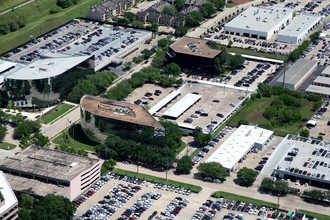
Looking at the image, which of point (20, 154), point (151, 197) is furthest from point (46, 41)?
point (151, 197)

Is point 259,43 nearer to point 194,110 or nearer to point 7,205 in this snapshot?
point 194,110

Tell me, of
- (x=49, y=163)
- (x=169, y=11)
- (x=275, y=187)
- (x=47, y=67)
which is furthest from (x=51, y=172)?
(x=169, y=11)

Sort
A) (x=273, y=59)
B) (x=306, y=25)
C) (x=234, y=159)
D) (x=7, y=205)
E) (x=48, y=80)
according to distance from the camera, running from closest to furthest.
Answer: (x=7, y=205)
(x=234, y=159)
(x=48, y=80)
(x=273, y=59)
(x=306, y=25)

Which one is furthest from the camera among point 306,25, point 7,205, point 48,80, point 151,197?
point 306,25

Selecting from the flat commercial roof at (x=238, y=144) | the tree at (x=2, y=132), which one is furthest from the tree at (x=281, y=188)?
the tree at (x=2, y=132)

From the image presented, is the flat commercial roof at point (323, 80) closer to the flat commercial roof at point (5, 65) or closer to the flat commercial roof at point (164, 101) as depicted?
the flat commercial roof at point (164, 101)

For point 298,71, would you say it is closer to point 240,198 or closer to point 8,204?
point 240,198
